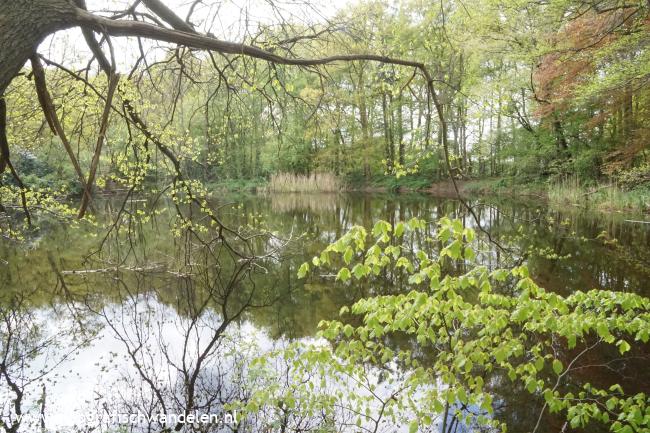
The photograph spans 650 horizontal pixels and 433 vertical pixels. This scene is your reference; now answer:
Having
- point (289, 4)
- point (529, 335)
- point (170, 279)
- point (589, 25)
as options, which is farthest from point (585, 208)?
point (289, 4)

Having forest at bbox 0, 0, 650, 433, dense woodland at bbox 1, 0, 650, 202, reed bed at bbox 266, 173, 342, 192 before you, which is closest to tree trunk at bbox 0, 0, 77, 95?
forest at bbox 0, 0, 650, 433

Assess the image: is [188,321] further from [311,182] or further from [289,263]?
[311,182]

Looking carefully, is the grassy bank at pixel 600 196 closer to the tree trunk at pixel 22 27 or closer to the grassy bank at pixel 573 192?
the grassy bank at pixel 573 192

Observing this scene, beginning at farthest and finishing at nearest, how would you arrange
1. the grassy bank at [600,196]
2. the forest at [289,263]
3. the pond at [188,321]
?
the grassy bank at [600,196] < the pond at [188,321] < the forest at [289,263]

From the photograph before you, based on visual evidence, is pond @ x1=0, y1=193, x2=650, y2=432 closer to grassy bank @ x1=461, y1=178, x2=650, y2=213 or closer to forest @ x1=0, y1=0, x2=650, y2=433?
forest @ x1=0, y1=0, x2=650, y2=433

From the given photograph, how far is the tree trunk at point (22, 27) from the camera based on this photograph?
5.11 ft

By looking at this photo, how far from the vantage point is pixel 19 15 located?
1588 mm

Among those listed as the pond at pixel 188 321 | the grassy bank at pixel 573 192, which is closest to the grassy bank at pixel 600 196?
the grassy bank at pixel 573 192

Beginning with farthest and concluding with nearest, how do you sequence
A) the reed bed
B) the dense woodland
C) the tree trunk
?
1. the reed bed
2. the dense woodland
3. the tree trunk

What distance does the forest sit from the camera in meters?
2.60

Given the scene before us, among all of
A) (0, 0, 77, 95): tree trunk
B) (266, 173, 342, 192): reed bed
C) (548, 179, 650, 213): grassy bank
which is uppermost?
(0, 0, 77, 95): tree trunk

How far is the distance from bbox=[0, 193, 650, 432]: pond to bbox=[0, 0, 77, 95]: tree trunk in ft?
4.75

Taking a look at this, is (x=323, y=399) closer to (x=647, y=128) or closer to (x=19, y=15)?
(x=19, y=15)

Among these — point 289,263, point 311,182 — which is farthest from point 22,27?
point 311,182
